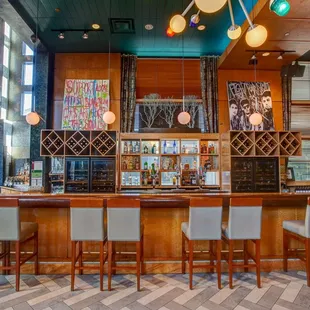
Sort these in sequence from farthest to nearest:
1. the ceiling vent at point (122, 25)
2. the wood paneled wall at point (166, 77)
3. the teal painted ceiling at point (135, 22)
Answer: the wood paneled wall at point (166, 77) → the ceiling vent at point (122, 25) → the teal painted ceiling at point (135, 22)

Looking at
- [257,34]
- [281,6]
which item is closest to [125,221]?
[257,34]

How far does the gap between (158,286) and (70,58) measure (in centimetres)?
589

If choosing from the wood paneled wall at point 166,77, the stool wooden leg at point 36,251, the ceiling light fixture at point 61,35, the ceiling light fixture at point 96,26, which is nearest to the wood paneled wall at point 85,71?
the wood paneled wall at point 166,77

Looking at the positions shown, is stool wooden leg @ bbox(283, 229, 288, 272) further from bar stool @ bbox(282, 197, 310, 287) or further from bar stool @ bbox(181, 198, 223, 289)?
bar stool @ bbox(181, 198, 223, 289)

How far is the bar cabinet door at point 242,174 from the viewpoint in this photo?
5781 millimetres

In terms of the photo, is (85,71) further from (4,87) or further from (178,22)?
(178,22)

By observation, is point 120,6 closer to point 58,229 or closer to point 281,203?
point 58,229

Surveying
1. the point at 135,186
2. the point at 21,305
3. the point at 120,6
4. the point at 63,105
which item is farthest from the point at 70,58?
the point at 21,305

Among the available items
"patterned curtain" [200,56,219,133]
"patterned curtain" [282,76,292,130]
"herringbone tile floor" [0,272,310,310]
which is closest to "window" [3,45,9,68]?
"patterned curtain" [200,56,219,133]

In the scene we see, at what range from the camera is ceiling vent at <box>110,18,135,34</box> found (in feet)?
16.0

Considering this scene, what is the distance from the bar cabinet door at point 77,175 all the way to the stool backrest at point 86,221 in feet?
9.77

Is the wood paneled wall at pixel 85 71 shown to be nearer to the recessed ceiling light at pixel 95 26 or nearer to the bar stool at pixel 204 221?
the recessed ceiling light at pixel 95 26

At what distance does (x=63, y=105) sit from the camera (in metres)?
6.28

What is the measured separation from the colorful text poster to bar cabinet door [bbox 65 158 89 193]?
0.98 meters
